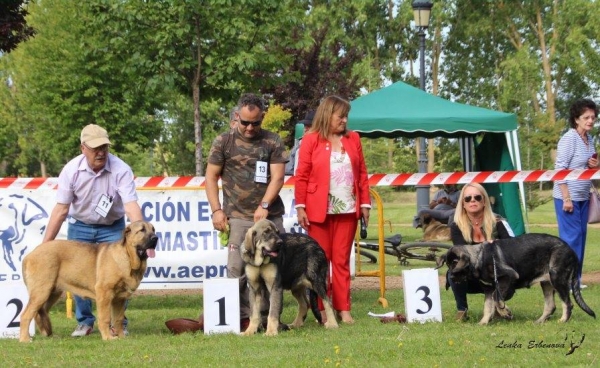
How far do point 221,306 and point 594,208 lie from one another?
4.72 metres

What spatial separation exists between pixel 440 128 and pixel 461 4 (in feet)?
156

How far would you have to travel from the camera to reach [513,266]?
825 cm

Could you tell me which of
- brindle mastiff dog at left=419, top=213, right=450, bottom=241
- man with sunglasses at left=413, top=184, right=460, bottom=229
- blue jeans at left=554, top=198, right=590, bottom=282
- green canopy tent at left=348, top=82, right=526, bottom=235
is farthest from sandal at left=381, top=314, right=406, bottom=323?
brindle mastiff dog at left=419, top=213, right=450, bottom=241

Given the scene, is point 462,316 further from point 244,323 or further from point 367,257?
point 367,257

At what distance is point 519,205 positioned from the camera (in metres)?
16.8

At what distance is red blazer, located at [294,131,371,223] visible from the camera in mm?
8734

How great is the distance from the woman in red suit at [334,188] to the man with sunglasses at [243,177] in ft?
0.90

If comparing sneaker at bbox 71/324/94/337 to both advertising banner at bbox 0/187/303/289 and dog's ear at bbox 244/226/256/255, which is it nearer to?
dog's ear at bbox 244/226/256/255

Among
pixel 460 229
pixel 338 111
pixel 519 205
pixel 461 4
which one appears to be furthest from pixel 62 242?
pixel 461 4

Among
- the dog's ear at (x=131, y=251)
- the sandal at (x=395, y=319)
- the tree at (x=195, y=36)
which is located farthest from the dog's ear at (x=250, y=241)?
the tree at (x=195, y=36)

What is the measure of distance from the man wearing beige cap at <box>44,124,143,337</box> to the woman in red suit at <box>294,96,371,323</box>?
1.53 m

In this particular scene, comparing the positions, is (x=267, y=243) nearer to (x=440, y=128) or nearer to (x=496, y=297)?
(x=496, y=297)

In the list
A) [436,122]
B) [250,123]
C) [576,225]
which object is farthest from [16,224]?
[436,122]

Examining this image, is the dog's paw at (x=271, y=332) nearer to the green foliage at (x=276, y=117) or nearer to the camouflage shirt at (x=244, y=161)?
the camouflage shirt at (x=244, y=161)
